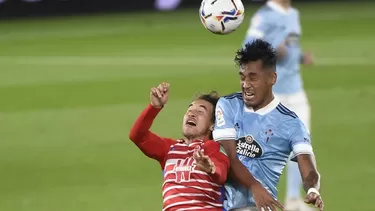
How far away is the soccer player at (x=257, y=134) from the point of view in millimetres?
7168

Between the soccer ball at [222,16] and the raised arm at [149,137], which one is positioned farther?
the soccer ball at [222,16]

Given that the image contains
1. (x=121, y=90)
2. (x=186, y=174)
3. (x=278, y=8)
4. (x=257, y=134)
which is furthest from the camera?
(x=121, y=90)

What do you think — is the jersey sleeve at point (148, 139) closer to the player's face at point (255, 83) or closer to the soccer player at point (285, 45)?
the player's face at point (255, 83)

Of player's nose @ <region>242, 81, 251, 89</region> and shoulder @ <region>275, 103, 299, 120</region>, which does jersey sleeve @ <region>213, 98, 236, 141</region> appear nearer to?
player's nose @ <region>242, 81, 251, 89</region>

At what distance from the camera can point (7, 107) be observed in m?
16.7

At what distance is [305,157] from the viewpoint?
23.3ft

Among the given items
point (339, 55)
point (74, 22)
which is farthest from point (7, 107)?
point (74, 22)

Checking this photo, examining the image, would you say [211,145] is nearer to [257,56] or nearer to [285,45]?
→ [257,56]

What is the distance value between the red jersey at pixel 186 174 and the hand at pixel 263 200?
26 cm

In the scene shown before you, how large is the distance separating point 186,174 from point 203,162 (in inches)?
24.5

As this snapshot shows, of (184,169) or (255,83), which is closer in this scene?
(255,83)

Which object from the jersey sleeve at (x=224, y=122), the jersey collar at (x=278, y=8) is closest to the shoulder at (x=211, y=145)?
the jersey sleeve at (x=224, y=122)

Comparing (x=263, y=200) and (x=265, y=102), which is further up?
(x=265, y=102)

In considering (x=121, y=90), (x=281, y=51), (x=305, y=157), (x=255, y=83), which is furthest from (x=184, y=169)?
(x=121, y=90)
